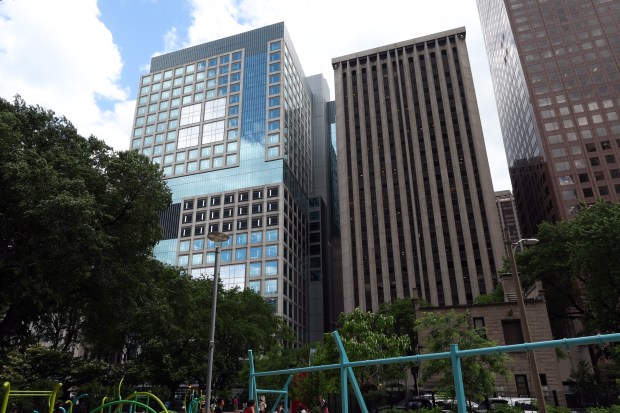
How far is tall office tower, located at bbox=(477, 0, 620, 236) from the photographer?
91.9 m

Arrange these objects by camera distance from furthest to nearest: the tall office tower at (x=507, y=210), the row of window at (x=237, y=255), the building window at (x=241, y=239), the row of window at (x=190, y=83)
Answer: the tall office tower at (x=507, y=210) < the row of window at (x=190, y=83) < the building window at (x=241, y=239) < the row of window at (x=237, y=255)

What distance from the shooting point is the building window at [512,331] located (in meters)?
35.8

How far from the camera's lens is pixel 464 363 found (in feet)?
77.4

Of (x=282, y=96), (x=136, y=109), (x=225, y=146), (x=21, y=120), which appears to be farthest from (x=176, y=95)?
(x=21, y=120)

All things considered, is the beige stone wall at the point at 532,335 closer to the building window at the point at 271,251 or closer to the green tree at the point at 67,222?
the green tree at the point at 67,222

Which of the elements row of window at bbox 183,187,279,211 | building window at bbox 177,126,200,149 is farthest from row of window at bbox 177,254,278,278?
building window at bbox 177,126,200,149

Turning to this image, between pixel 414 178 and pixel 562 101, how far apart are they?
38.9 metres

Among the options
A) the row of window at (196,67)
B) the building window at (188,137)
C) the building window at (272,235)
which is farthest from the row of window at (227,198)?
the row of window at (196,67)

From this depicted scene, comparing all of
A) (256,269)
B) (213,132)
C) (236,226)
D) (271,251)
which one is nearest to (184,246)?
(236,226)

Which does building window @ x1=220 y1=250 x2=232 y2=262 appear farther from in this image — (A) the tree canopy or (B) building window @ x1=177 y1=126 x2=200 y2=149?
(A) the tree canopy

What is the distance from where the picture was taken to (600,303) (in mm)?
36125

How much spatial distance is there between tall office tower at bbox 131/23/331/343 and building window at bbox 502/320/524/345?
6055cm

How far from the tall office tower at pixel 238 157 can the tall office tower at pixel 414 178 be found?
14.6m

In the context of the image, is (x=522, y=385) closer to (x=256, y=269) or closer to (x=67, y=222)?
(x=67, y=222)
